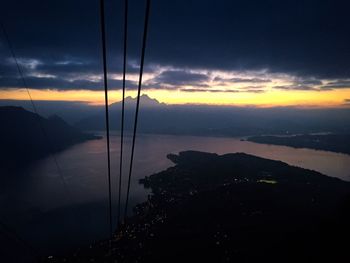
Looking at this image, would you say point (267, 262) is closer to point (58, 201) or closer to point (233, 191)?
point (233, 191)

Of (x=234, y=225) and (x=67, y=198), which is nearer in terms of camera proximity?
(x=234, y=225)

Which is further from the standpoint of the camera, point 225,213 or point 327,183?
point 327,183

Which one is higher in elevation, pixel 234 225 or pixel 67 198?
pixel 67 198

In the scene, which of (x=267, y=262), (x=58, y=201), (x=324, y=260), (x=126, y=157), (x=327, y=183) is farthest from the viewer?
(x=126, y=157)

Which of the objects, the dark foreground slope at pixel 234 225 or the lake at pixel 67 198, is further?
the lake at pixel 67 198

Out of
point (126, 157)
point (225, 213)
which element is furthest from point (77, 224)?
point (126, 157)

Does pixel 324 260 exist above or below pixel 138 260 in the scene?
above

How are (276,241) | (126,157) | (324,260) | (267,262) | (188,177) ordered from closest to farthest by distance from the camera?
1. (324,260)
2. (267,262)
3. (276,241)
4. (188,177)
5. (126,157)

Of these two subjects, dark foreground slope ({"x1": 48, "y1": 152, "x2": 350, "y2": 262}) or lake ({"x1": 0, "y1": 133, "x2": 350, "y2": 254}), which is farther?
lake ({"x1": 0, "y1": 133, "x2": 350, "y2": 254})
